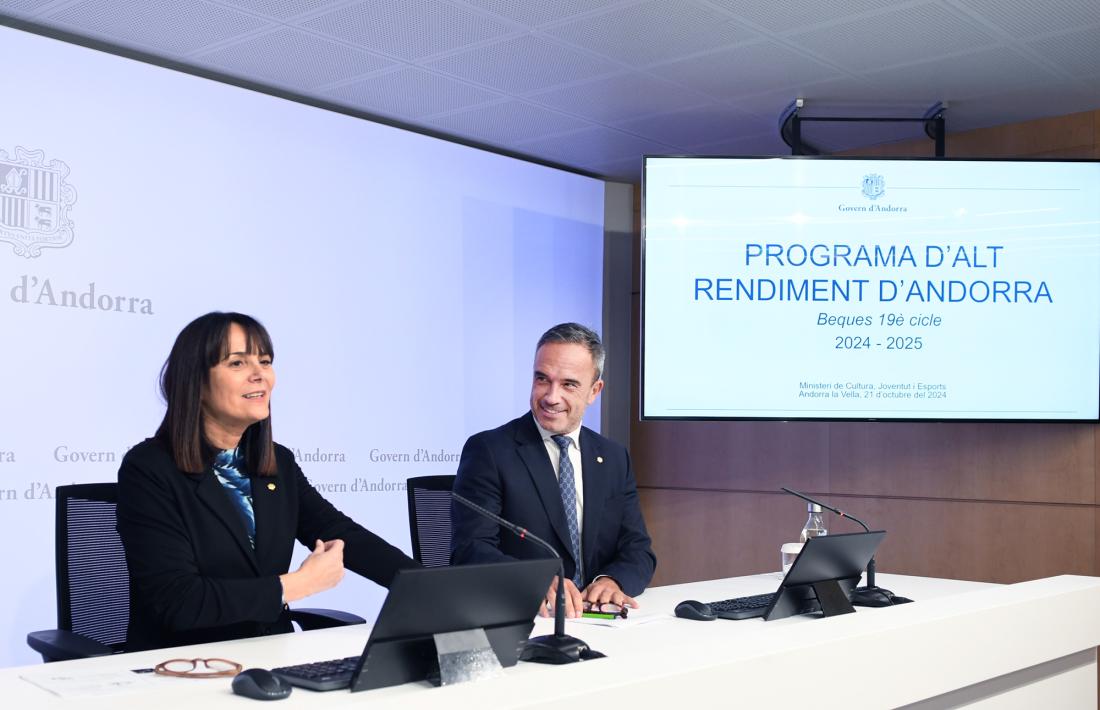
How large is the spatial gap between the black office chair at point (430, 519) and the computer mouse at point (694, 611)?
1.05m

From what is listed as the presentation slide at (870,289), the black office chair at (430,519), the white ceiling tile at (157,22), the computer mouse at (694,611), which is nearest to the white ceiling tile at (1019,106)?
the presentation slide at (870,289)

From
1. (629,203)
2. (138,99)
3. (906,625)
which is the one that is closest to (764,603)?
(906,625)

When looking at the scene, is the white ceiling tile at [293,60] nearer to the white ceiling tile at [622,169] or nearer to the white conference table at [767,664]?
the white ceiling tile at [622,169]

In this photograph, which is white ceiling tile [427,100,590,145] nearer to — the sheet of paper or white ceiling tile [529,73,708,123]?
white ceiling tile [529,73,708,123]

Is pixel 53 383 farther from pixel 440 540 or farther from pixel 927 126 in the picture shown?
pixel 927 126

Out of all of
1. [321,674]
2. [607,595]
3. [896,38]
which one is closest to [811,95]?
[896,38]

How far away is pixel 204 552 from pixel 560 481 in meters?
1.03

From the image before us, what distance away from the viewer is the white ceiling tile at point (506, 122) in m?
4.91

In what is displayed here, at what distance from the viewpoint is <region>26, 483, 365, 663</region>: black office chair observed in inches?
104

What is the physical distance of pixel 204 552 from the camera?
94.9 inches

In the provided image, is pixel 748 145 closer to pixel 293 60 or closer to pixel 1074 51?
pixel 1074 51

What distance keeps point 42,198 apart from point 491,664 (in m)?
2.97

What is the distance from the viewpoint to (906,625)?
2.21m

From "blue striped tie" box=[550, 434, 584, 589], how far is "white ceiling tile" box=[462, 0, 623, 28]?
1508 millimetres
